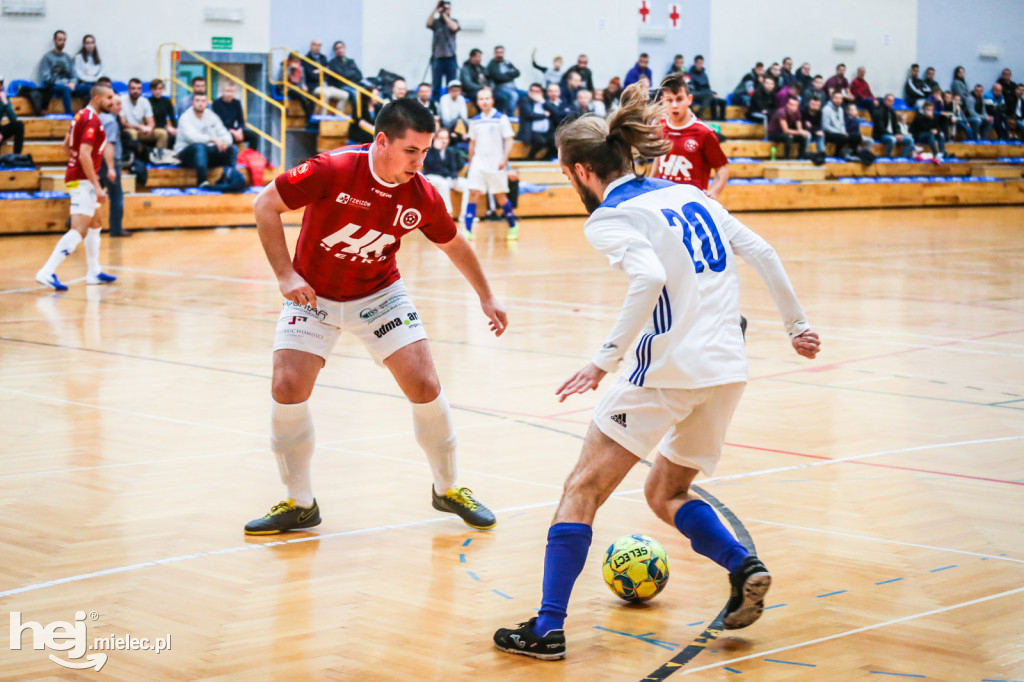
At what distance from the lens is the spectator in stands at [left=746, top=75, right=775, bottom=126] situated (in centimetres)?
3077

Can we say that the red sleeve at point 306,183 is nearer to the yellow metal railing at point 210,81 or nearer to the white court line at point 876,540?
the white court line at point 876,540

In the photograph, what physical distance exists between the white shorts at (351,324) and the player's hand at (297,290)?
27cm

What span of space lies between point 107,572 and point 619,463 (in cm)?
211

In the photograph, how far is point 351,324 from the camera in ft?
18.1

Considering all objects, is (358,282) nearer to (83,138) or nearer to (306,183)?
(306,183)

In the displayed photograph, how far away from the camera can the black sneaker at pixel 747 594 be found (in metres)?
4.12

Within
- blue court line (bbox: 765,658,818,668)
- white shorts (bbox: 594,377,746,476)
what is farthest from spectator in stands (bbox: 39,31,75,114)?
blue court line (bbox: 765,658,818,668)

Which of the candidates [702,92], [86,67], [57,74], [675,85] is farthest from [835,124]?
Result: [675,85]

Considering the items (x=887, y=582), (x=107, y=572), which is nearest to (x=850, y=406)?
(x=887, y=582)

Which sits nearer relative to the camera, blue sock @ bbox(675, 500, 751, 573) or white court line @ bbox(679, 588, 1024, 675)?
white court line @ bbox(679, 588, 1024, 675)

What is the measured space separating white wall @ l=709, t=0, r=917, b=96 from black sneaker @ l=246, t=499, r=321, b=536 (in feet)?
96.3

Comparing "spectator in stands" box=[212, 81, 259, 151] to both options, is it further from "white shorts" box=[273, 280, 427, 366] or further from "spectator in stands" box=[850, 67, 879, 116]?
"white shorts" box=[273, 280, 427, 366]

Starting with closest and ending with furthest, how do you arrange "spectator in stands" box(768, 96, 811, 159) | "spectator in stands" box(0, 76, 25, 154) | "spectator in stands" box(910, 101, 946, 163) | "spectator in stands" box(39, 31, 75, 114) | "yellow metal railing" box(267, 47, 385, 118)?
1. "spectator in stands" box(0, 76, 25, 154)
2. "spectator in stands" box(39, 31, 75, 114)
3. "yellow metal railing" box(267, 47, 385, 118)
4. "spectator in stands" box(768, 96, 811, 159)
5. "spectator in stands" box(910, 101, 946, 163)

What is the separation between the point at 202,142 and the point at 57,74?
3109mm
